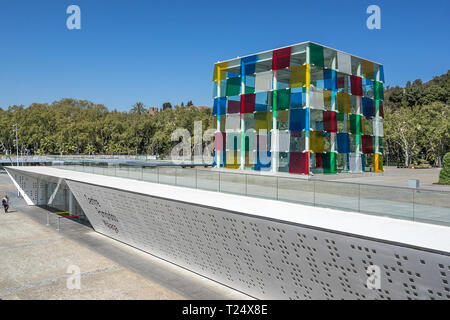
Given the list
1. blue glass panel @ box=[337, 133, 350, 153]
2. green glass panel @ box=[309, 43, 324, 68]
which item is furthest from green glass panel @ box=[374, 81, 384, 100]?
green glass panel @ box=[309, 43, 324, 68]

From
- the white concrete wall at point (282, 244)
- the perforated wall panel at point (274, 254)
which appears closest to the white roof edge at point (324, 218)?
the white concrete wall at point (282, 244)

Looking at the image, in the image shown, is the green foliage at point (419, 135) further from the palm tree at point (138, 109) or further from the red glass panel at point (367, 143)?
the palm tree at point (138, 109)

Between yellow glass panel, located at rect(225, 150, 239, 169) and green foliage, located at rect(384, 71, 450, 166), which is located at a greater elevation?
green foliage, located at rect(384, 71, 450, 166)

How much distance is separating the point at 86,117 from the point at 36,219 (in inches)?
3957

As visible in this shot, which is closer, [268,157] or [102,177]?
[102,177]

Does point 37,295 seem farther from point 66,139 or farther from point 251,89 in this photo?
point 66,139

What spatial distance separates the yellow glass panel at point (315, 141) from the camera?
29.8m

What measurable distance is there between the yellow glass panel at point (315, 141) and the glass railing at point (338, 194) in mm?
15573

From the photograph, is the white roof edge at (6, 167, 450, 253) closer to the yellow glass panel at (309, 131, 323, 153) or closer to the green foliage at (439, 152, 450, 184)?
the green foliage at (439, 152, 450, 184)

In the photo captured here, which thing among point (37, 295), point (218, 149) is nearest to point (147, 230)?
point (37, 295)

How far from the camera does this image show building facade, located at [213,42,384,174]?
30375 mm

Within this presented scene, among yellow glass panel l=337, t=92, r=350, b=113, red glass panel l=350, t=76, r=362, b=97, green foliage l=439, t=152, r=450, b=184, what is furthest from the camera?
red glass panel l=350, t=76, r=362, b=97

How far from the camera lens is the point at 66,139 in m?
98.4

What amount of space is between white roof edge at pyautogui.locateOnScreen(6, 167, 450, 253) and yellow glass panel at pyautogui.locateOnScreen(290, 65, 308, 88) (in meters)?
17.7
